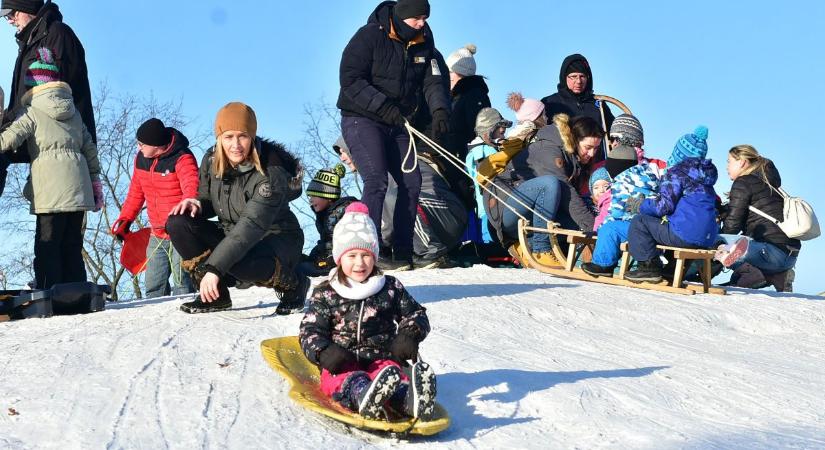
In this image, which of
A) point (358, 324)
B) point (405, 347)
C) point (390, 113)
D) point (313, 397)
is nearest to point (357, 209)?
point (358, 324)

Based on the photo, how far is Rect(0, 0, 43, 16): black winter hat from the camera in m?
8.10

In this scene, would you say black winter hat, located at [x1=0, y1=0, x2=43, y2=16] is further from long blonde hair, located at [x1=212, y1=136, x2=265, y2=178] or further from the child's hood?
long blonde hair, located at [x1=212, y1=136, x2=265, y2=178]

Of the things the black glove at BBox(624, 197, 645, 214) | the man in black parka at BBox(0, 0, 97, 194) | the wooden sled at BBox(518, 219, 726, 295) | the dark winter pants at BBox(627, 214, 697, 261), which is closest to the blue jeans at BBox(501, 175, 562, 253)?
the wooden sled at BBox(518, 219, 726, 295)

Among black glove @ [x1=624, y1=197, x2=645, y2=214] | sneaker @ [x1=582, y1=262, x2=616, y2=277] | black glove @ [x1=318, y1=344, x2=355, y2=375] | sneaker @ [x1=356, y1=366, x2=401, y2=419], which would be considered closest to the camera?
sneaker @ [x1=356, y1=366, x2=401, y2=419]

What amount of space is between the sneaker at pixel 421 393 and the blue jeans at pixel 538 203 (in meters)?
5.21

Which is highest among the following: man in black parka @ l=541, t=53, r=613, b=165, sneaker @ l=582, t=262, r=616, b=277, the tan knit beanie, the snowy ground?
man in black parka @ l=541, t=53, r=613, b=165

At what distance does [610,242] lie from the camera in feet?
28.5

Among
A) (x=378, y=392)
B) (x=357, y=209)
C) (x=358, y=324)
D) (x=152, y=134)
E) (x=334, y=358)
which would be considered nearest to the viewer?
(x=378, y=392)

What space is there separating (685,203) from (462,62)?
3.00 metres

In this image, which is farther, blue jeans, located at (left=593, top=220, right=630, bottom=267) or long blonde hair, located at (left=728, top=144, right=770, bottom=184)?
long blonde hair, located at (left=728, top=144, right=770, bottom=184)

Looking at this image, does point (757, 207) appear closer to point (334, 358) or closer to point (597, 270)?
point (597, 270)

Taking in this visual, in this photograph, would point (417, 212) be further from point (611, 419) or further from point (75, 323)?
point (611, 419)

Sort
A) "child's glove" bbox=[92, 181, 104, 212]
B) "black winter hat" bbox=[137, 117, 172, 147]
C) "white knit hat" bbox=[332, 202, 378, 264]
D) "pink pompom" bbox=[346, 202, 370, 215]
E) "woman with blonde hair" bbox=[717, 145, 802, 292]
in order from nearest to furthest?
1. "white knit hat" bbox=[332, 202, 378, 264]
2. "pink pompom" bbox=[346, 202, 370, 215]
3. "child's glove" bbox=[92, 181, 104, 212]
4. "black winter hat" bbox=[137, 117, 172, 147]
5. "woman with blonde hair" bbox=[717, 145, 802, 292]

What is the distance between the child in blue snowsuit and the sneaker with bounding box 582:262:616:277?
523mm
